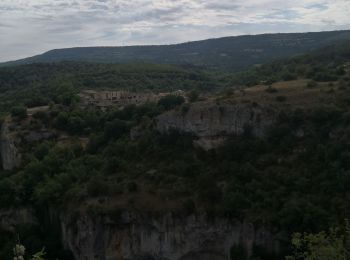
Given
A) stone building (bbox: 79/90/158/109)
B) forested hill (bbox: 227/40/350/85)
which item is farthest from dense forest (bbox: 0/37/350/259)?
stone building (bbox: 79/90/158/109)

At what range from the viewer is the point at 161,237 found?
27.0 m

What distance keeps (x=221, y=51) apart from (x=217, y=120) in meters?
118

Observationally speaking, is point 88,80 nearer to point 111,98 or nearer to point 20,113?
point 111,98

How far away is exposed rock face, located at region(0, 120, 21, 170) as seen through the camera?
41.5 m

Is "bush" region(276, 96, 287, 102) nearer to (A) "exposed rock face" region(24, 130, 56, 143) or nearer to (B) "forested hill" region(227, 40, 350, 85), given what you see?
(B) "forested hill" region(227, 40, 350, 85)

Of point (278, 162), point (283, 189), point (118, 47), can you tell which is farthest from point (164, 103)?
point (118, 47)

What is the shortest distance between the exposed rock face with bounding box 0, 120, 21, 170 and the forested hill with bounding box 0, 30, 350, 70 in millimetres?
73742

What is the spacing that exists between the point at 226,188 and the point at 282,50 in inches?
4115

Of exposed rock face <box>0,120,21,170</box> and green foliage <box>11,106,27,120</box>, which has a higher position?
green foliage <box>11,106,27,120</box>

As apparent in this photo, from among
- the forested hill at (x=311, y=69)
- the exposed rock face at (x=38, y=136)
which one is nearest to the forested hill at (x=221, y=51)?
the forested hill at (x=311, y=69)

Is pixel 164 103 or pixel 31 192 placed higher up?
pixel 164 103

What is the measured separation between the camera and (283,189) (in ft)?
84.8

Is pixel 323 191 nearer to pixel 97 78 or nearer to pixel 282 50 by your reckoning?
pixel 97 78

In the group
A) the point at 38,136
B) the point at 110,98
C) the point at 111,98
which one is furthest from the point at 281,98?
the point at 110,98
